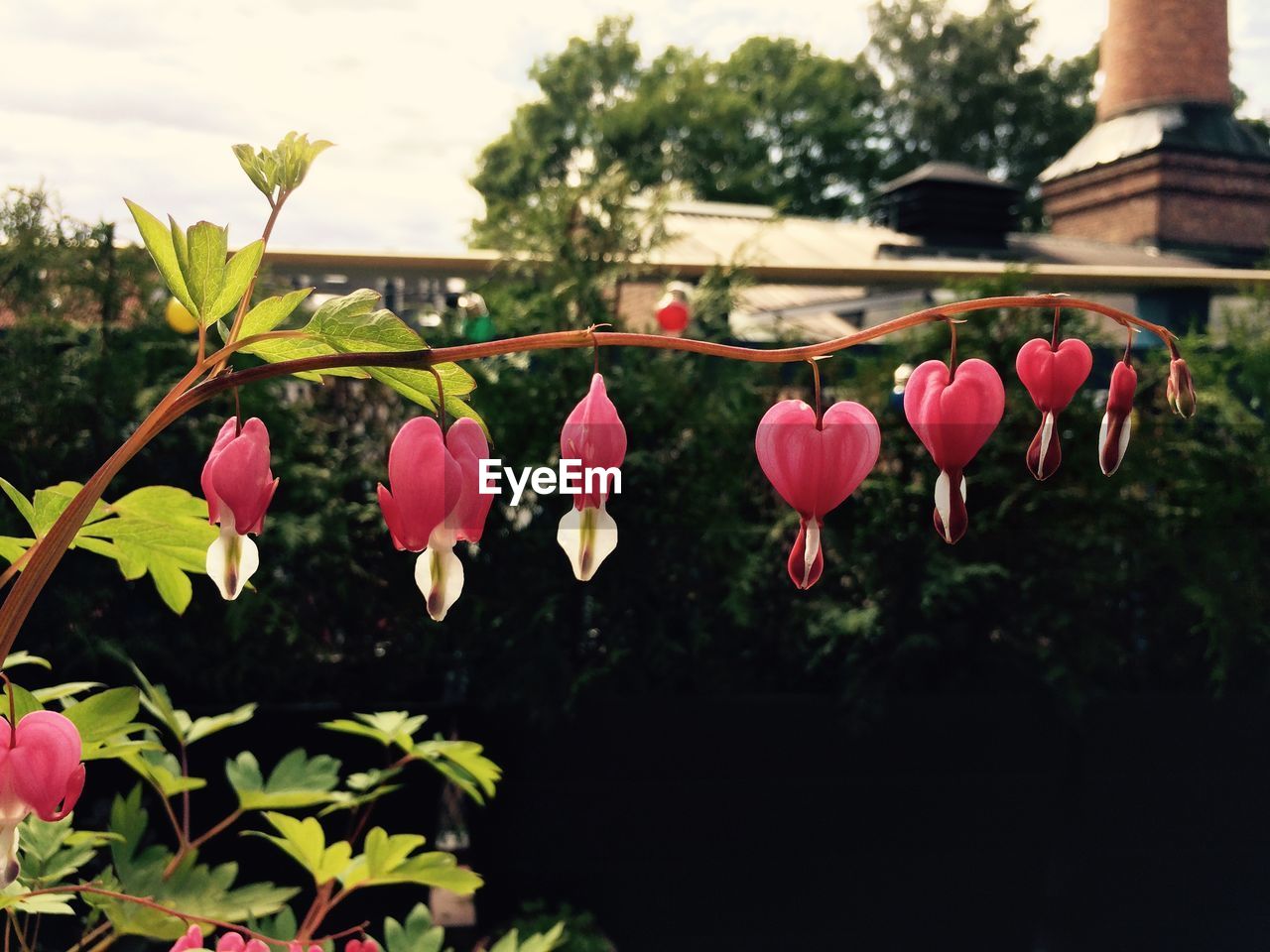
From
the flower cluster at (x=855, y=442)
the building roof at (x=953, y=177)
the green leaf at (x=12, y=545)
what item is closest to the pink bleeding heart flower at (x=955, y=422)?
the flower cluster at (x=855, y=442)

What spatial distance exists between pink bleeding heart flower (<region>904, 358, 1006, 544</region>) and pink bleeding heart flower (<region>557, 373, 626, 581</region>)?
7.0 inches

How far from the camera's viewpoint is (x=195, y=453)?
282 centimetres

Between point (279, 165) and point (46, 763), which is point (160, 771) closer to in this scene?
point (46, 763)

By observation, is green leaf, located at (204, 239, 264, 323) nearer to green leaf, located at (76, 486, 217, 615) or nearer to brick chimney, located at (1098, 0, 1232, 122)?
green leaf, located at (76, 486, 217, 615)

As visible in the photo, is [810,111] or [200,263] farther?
[810,111]

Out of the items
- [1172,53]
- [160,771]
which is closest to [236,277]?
[160,771]

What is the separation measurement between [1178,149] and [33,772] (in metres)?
15.8

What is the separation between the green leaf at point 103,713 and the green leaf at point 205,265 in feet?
1.14

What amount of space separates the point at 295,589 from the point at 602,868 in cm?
102

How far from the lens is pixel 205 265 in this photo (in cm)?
67

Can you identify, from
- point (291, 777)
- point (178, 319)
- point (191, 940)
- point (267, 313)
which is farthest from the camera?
point (178, 319)

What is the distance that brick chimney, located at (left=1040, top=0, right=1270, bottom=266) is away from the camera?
47.2 feet

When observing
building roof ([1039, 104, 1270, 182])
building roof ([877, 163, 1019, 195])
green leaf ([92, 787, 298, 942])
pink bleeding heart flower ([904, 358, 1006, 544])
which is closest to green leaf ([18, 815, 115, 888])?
green leaf ([92, 787, 298, 942])

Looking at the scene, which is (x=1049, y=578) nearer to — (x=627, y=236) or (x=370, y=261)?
(x=627, y=236)
